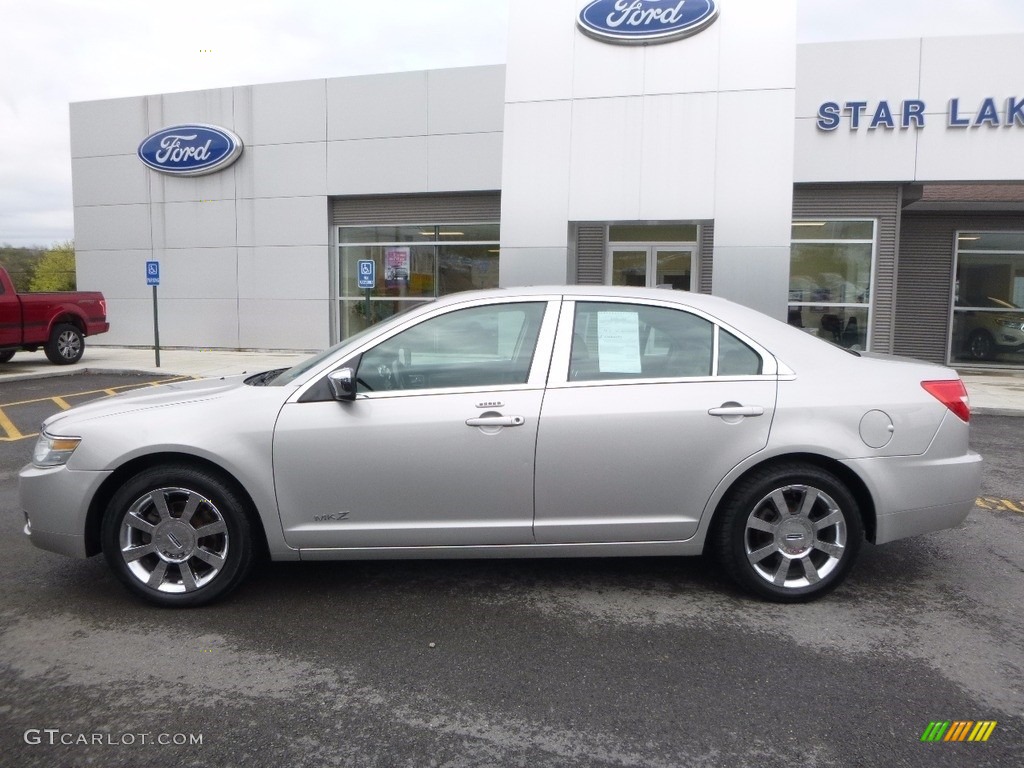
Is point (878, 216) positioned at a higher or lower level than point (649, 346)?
higher

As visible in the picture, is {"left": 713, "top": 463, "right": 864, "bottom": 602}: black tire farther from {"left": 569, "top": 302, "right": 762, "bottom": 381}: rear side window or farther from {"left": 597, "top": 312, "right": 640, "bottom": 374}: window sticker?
{"left": 597, "top": 312, "right": 640, "bottom": 374}: window sticker

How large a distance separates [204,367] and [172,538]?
491 inches

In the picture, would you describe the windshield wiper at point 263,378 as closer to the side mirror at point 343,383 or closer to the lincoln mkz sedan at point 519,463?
the lincoln mkz sedan at point 519,463

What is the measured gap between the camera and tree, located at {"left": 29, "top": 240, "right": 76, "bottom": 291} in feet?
192

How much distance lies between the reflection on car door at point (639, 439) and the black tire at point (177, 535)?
1.50 m

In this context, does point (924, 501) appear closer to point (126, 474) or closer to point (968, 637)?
point (968, 637)

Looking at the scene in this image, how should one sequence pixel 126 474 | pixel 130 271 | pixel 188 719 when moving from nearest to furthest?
pixel 188 719 → pixel 126 474 → pixel 130 271

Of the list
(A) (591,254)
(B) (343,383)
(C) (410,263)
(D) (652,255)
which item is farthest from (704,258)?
(B) (343,383)

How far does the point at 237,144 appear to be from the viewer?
18.2 metres

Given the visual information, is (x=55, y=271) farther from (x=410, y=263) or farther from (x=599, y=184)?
(x=599, y=184)

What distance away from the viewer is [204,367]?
50.6 feet

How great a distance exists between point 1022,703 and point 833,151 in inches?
524

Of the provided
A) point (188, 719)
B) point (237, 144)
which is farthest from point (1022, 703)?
point (237, 144)

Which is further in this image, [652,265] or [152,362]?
[152,362]
